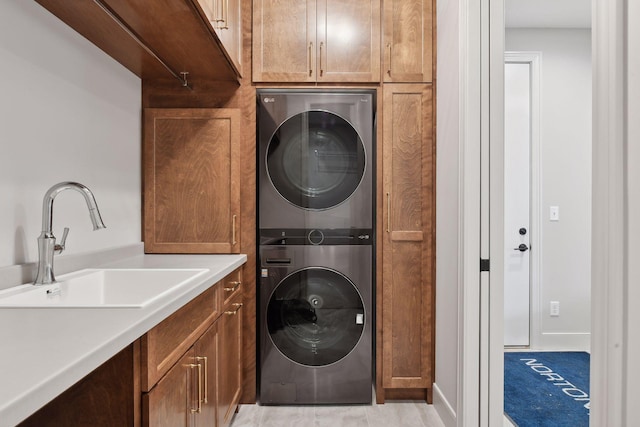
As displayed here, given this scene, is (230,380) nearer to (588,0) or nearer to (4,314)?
(4,314)

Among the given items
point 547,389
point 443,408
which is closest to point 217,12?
point 443,408

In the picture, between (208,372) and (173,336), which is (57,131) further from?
(208,372)

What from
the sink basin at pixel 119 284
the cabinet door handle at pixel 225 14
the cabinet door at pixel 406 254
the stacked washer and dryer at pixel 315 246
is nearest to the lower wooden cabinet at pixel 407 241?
the cabinet door at pixel 406 254

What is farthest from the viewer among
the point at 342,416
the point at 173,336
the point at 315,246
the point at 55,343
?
the point at 315,246

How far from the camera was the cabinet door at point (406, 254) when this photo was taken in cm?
237

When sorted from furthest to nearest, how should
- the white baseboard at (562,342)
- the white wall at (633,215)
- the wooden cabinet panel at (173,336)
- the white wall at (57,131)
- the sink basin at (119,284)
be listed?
the white baseboard at (562,342) → the sink basin at (119,284) → the white wall at (57,131) → the wooden cabinet panel at (173,336) → the white wall at (633,215)

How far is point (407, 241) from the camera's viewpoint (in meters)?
2.38

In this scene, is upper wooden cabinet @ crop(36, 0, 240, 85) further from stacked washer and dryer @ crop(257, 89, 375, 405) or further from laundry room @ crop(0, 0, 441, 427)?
stacked washer and dryer @ crop(257, 89, 375, 405)

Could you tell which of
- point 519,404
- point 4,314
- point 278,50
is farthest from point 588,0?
point 4,314

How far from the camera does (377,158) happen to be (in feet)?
7.83

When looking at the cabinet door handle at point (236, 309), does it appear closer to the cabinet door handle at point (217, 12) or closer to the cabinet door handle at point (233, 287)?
the cabinet door handle at point (233, 287)

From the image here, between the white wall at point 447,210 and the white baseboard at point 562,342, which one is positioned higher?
the white wall at point 447,210

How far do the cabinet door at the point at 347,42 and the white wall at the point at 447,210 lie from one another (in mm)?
379

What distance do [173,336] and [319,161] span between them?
141cm
